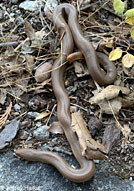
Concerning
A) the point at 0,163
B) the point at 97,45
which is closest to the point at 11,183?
the point at 0,163

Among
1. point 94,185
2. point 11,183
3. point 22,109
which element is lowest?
point 94,185

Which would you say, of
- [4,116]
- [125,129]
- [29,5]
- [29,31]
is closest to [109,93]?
[125,129]

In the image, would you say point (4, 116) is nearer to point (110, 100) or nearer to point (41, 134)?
point (41, 134)

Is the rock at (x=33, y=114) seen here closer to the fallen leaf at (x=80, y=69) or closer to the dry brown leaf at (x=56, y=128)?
the dry brown leaf at (x=56, y=128)

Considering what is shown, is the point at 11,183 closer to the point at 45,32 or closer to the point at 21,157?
the point at 21,157

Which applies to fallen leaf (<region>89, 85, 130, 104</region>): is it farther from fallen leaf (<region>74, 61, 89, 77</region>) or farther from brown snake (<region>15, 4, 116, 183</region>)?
fallen leaf (<region>74, 61, 89, 77</region>)
